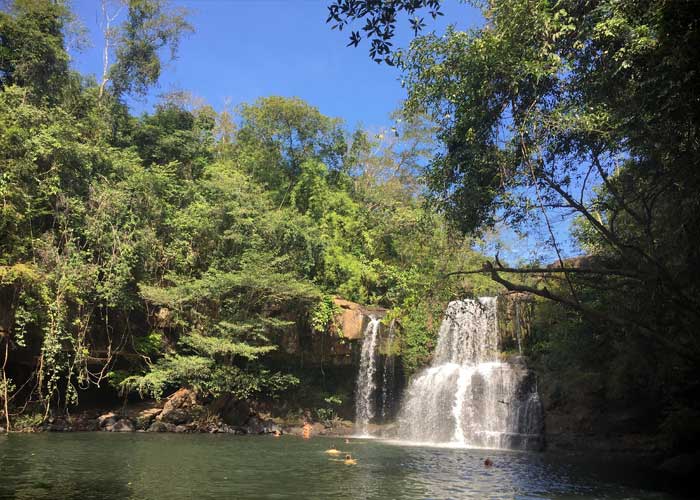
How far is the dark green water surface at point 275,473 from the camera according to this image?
873 cm

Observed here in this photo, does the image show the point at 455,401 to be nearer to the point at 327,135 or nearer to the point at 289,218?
the point at 289,218

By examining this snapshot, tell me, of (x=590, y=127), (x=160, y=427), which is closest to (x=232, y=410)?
(x=160, y=427)

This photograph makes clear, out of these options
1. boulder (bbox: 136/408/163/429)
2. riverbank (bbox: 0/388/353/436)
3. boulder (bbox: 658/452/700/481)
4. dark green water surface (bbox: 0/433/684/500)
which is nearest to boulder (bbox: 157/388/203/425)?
riverbank (bbox: 0/388/353/436)

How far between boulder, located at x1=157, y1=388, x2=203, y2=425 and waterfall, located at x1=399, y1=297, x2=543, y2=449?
7776 mm

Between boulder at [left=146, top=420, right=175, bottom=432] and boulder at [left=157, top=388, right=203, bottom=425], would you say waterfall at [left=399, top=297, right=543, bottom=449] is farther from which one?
boulder at [left=146, top=420, right=175, bottom=432]

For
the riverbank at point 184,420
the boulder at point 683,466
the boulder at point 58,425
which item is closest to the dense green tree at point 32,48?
the boulder at point 58,425

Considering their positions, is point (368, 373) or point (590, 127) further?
point (368, 373)

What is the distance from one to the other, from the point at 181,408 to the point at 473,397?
10.5m

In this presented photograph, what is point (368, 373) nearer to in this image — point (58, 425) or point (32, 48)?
point (58, 425)

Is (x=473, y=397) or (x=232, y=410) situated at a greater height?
(x=473, y=397)

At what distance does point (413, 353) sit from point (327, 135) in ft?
45.2

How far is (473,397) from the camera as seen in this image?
19125 mm

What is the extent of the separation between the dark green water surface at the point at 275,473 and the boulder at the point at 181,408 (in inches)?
154

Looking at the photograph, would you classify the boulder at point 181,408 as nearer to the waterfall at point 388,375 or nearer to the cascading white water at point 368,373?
the cascading white water at point 368,373
